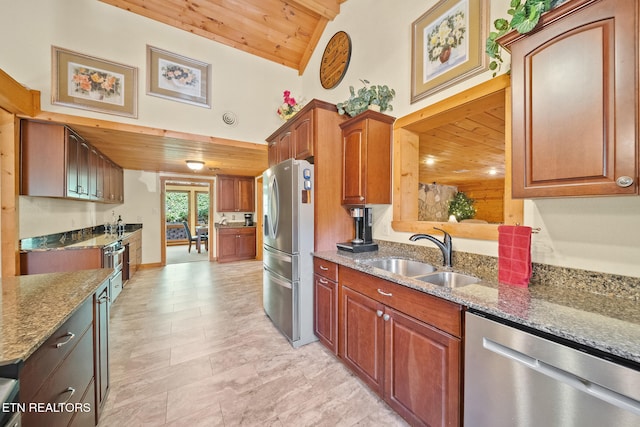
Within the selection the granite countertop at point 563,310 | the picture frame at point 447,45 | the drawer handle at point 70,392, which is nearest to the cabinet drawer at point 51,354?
the drawer handle at point 70,392

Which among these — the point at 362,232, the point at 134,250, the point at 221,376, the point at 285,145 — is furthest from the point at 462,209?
the point at 134,250

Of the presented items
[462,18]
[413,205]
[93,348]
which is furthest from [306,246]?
[462,18]

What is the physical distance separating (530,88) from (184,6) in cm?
402

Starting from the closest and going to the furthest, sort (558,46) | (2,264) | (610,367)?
(610,367)
(558,46)
(2,264)

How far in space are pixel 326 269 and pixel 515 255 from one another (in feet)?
4.36

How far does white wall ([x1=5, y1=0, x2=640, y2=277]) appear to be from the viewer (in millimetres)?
1201

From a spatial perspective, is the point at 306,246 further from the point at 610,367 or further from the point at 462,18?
the point at 462,18

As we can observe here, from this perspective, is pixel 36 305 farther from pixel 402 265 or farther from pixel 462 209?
pixel 462 209

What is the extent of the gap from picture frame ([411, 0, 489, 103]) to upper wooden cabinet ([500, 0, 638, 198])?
0.64 metres

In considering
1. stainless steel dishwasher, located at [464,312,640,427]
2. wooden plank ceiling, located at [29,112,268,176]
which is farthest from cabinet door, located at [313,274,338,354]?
wooden plank ceiling, located at [29,112,268,176]

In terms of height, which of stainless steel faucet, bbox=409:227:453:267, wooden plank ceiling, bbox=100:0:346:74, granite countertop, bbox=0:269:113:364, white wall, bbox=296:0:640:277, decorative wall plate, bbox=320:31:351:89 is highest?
wooden plank ceiling, bbox=100:0:346:74

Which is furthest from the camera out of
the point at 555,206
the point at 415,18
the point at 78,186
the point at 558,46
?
the point at 78,186

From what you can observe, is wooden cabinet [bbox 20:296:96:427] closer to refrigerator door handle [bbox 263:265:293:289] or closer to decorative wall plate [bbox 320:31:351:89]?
refrigerator door handle [bbox 263:265:293:289]

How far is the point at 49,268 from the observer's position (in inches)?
104
